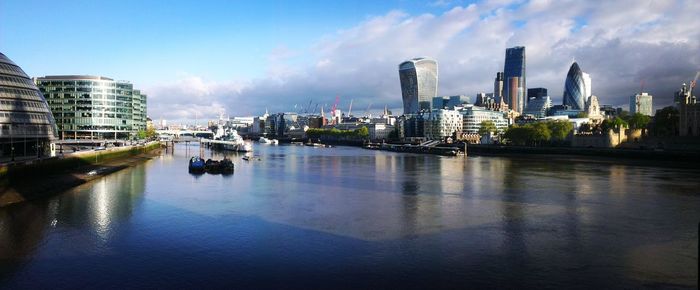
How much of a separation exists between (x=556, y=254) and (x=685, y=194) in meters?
28.2

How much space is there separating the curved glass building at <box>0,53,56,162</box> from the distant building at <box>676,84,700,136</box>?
402 ft

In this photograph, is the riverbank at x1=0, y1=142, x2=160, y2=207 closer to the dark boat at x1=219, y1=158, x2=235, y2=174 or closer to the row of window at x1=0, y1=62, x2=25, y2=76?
the dark boat at x1=219, y1=158, x2=235, y2=174

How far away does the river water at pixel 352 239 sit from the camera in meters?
18.1

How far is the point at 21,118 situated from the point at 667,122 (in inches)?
5251

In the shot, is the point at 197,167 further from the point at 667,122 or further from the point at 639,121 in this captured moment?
the point at 639,121

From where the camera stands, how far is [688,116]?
109438 mm

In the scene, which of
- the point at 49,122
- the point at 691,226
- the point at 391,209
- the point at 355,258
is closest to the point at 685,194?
the point at 691,226

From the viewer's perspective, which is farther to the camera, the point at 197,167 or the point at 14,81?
the point at 14,81

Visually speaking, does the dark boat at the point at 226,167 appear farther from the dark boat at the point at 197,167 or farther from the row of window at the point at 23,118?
the row of window at the point at 23,118

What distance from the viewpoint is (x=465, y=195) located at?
136 ft

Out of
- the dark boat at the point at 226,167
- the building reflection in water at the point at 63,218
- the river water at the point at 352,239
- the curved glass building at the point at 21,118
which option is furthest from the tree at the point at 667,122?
the curved glass building at the point at 21,118

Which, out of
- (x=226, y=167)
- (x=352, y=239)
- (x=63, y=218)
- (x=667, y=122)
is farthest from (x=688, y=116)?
(x=63, y=218)

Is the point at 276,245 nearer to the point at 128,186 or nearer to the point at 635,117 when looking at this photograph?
the point at 128,186

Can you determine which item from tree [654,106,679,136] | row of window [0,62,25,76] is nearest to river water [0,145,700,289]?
row of window [0,62,25,76]
